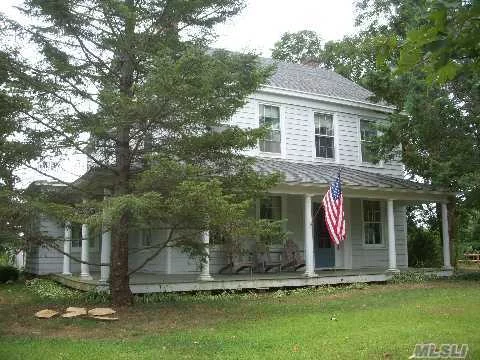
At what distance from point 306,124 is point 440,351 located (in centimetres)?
1204

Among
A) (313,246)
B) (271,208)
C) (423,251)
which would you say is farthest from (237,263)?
(423,251)

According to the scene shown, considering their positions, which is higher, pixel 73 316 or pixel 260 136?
pixel 260 136

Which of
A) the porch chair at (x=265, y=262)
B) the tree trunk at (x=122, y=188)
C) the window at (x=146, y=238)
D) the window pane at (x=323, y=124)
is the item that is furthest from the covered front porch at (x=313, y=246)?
the tree trunk at (x=122, y=188)

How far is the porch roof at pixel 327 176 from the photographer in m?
14.9

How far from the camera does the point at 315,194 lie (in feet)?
50.1

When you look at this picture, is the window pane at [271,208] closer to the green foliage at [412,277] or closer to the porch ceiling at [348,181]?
the porch ceiling at [348,181]

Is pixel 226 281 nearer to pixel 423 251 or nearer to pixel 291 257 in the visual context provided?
pixel 291 257

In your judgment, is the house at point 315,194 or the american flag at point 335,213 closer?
the american flag at point 335,213

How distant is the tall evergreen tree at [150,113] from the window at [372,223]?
933 cm

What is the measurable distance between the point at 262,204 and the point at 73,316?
26.3 feet

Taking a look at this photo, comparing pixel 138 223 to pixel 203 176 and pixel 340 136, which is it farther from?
pixel 340 136

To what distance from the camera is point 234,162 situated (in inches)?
436

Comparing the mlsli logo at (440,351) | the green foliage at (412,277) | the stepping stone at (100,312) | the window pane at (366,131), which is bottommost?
the mlsli logo at (440,351)

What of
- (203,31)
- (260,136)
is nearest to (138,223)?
(260,136)
